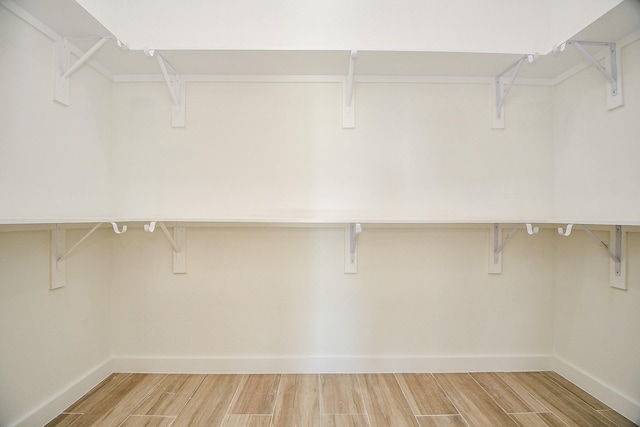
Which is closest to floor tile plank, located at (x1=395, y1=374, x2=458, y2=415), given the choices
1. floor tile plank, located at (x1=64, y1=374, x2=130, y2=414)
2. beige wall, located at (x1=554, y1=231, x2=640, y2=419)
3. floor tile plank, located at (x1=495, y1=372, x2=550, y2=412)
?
floor tile plank, located at (x1=495, y1=372, x2=550, y2=412)

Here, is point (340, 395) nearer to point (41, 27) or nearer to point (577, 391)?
point (577, 391)

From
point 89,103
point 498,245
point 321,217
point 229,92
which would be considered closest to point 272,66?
point 229,92

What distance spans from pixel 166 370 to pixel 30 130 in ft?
4.95

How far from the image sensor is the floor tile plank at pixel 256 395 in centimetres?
154

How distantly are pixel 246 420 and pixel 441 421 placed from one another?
0.95m

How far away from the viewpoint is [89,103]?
1.71 m

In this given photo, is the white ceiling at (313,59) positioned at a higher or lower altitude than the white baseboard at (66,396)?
higher

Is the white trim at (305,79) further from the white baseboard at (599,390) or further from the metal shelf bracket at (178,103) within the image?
the white baseboard at (599,390)

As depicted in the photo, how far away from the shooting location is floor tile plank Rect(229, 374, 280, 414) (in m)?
1.54

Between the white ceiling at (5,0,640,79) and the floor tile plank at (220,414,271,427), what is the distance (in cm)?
188

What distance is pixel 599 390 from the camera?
1.61 meters

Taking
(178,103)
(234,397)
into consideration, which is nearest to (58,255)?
(178,103)

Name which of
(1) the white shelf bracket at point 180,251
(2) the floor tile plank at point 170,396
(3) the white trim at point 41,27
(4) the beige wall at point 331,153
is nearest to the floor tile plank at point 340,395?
(2) the floor tile plank at point 170,396

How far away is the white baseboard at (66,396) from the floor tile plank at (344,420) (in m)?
1.32
